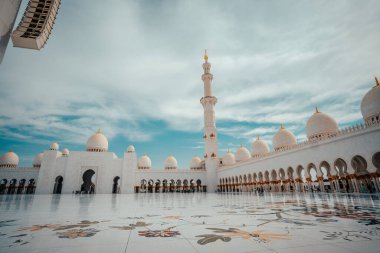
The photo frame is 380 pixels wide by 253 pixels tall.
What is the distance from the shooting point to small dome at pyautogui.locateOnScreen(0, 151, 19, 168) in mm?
33906

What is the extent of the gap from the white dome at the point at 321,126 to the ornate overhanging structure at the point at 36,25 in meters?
22.0

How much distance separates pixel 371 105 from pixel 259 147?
15.5 meters

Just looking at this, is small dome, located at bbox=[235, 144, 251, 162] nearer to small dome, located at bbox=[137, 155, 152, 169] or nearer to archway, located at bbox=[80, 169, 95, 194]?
small dome, located at bbox=[137, 155, 152, 169]

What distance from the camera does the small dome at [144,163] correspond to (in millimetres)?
39906

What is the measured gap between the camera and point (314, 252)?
2088 mm

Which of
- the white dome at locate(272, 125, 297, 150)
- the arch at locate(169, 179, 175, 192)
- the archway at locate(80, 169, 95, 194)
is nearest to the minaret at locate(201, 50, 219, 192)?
the arch at locate(169, 179, 175, 192)

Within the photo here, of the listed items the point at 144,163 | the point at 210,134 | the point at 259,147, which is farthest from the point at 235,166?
the point at 144,163

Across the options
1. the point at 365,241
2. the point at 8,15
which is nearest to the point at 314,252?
the point at 365,241

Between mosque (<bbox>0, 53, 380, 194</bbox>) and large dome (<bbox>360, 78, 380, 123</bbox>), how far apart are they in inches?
2.7

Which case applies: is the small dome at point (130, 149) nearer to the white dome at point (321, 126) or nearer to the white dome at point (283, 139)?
the white dome at point (283, 139)

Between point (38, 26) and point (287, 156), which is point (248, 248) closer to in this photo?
point (38, 26)

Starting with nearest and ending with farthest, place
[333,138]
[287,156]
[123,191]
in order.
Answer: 1. [333,138]
2. [287,156]
3. [123,191]

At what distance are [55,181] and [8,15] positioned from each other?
3195cm

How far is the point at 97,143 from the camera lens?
3231cm
